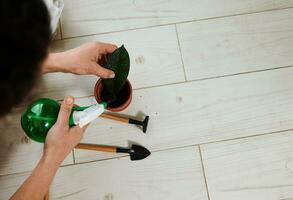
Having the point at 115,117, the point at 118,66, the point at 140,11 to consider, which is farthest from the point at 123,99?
the point at 140,11

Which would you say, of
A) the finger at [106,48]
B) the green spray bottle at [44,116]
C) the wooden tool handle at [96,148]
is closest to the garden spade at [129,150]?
the wooden tool handle at [96,148]

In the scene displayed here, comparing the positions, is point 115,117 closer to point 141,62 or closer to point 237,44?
point 141,62

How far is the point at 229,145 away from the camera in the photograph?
964 millimetres

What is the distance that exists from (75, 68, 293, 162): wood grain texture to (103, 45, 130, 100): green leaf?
0.15 metres

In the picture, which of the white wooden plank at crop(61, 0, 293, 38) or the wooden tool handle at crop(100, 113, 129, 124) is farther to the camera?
the white wooden plank at crop(61, 0, 293, 38)

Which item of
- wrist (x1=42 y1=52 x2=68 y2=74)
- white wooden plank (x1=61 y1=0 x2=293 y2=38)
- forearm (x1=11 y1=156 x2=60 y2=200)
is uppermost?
white wooden plank (x1=61 y1=0 x2=293 y2=38)

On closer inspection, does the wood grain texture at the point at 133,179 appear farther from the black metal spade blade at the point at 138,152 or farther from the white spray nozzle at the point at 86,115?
the white spray nozzle at the point at 86,115

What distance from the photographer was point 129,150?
0.93 metres

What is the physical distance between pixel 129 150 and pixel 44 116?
239mm

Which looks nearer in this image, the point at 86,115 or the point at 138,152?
the point at 86,115

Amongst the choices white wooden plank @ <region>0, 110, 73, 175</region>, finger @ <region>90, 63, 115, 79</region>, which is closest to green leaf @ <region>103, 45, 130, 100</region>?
finger @ <region>90, 63, 115, 79</region>

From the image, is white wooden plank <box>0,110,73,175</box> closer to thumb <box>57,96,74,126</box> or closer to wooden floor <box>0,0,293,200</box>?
wooden floor <box>0,0,293,200</box>

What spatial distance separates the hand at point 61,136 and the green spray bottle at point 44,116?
0.02m

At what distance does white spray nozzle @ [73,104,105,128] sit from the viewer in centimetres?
75
